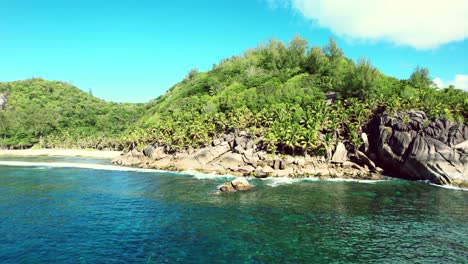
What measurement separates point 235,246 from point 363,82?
9385 centimetres

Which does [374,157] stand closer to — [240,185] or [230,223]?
[240,185]

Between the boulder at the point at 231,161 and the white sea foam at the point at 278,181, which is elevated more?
the boulder at the point at 231,161

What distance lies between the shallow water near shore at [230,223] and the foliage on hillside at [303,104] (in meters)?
27.0

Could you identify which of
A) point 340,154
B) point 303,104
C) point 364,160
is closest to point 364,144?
point 364,160

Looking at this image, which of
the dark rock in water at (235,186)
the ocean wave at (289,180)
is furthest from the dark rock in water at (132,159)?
the dark rock in water at (235,186)

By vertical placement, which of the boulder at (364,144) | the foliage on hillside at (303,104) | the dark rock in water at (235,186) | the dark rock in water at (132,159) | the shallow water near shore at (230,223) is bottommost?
the shallow water near shore at (230,223)

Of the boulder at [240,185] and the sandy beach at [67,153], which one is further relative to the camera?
the sandy beach at [67,153]

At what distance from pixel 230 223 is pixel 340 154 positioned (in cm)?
5968

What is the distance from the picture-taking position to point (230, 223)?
4684cm

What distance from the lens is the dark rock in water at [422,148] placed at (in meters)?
79.1

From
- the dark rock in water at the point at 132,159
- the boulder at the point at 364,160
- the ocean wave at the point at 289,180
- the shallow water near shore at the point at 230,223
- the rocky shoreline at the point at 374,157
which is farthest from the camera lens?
the dark rock in water at the point at 132,159

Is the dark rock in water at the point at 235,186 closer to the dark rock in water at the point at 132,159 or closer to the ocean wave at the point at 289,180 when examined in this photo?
the ocean wave at the point at 289,180

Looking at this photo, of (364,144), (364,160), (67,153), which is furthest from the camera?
(67,153)

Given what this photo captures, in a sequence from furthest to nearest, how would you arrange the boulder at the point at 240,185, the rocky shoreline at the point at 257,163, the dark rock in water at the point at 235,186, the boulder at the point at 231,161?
the boulder at the point at 231,161, the rocky shoreline at the point at 257,163, the boulder at the point at 240,185, the dark rock in water at the point at 235,186
